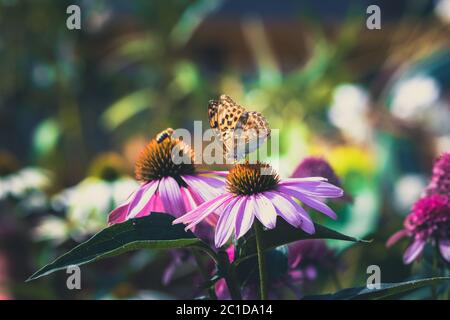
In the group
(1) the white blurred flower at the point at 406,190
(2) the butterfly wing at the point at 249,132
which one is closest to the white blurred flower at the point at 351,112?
(1) the white blurred flower at the point at 406,190

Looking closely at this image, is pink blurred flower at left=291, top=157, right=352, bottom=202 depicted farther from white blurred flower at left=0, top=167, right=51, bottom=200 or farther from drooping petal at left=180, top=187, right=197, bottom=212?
white blurred flower at left=0, top=167, right=51, bottom=200

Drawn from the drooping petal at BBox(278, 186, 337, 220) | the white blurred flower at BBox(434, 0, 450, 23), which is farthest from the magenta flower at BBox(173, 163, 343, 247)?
the white blurred flower at BBox(434, 0, 450, 23)

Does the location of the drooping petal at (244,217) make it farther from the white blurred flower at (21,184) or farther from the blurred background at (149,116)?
the white blurred flower at (21,184)

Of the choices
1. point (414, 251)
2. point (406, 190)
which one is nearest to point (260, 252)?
point (414, 251)

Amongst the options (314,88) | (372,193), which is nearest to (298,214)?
(372,193)

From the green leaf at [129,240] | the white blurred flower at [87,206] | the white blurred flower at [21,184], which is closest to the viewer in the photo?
the green leaf at [129,240]

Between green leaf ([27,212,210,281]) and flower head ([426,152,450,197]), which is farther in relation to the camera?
flower head ([426,152,450,197])

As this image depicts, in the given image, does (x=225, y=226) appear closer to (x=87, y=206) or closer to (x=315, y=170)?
(x=315, y=170)
